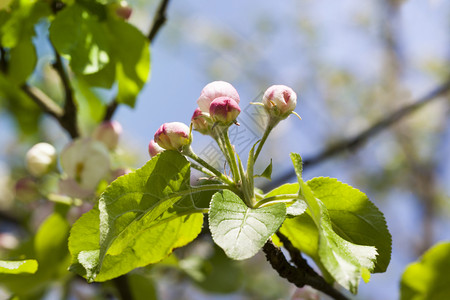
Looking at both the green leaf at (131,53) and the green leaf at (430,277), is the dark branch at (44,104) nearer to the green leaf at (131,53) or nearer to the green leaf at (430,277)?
the green leaf at (131,53)

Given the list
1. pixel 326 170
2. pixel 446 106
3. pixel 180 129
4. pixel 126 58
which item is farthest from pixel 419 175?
pixel 180 129

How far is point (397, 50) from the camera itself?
13.2 feet

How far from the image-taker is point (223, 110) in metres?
0.58

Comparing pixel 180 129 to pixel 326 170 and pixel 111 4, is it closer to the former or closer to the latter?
pixel 111 4

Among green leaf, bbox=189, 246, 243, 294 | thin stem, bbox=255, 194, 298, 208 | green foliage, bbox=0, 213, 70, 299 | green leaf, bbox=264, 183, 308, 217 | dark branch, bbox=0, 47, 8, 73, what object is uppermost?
green leaf, bbox=264, 183, 308, 217

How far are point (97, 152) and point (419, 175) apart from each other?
3101 mm

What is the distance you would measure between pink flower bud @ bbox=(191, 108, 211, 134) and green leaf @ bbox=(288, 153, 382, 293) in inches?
5.1

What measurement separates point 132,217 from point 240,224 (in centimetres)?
13

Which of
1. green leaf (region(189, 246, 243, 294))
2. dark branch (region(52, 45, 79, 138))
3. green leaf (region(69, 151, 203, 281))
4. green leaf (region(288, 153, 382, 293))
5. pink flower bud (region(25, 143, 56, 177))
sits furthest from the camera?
green leaf (region(189, 246, 243, 294))

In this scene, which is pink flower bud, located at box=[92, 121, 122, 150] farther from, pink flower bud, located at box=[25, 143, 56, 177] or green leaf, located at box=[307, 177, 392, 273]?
green leaf, located at box=[307, 177, 392, 273]

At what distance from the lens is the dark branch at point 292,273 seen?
2.06ft

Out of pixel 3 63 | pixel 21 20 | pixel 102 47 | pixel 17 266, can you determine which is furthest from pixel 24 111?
pixel 17 266

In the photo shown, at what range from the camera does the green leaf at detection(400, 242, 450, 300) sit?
2.59 feet

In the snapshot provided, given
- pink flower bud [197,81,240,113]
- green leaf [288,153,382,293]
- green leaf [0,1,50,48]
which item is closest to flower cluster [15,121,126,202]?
green leaf [0,1,50,48]
